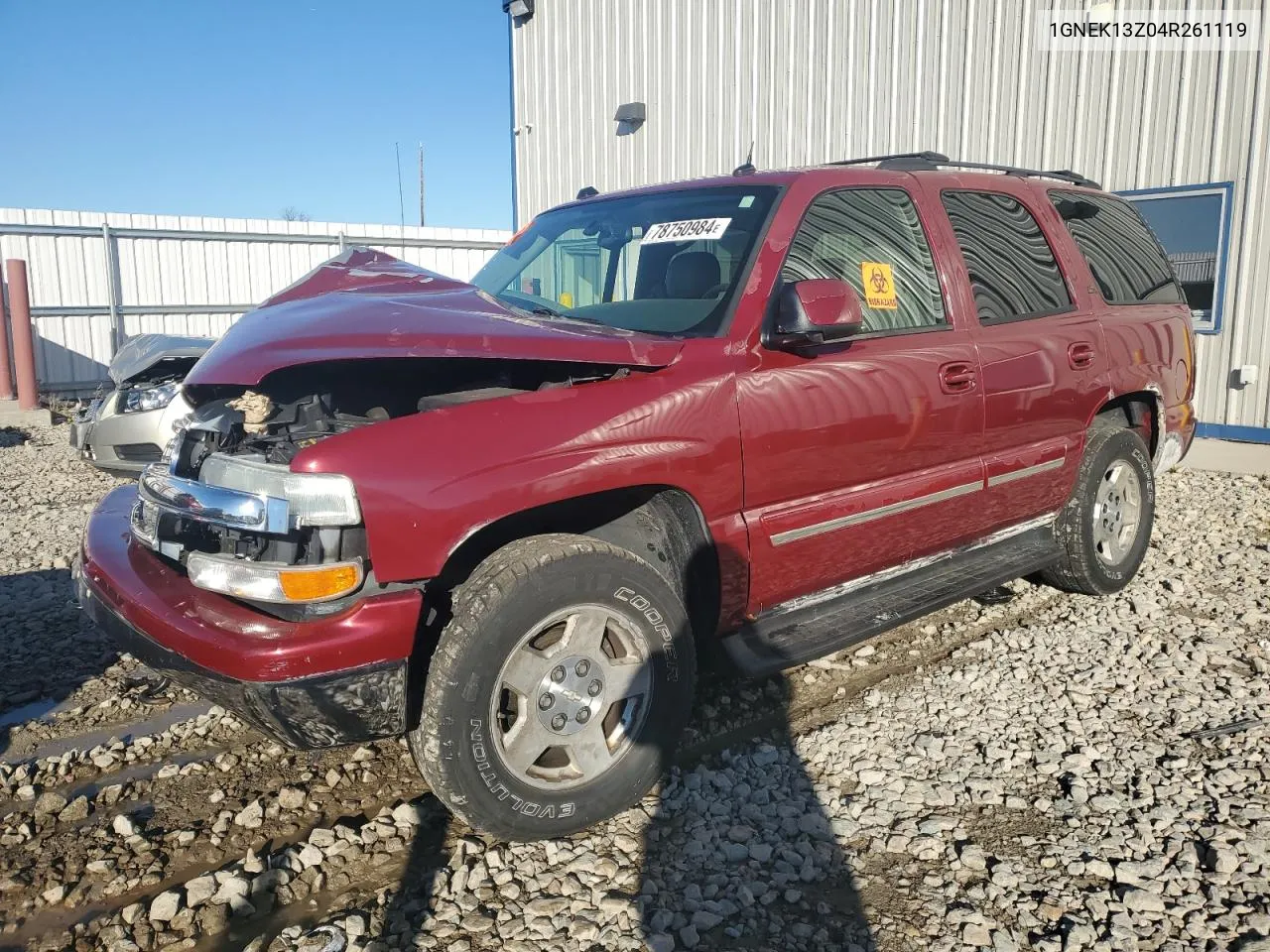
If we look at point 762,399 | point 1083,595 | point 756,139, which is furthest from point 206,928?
point 756,139

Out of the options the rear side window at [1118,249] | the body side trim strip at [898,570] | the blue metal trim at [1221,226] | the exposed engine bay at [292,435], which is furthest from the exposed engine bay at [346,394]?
the blue metal trim at [1221,226]

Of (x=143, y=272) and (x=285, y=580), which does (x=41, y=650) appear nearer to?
(x=285, y=580)

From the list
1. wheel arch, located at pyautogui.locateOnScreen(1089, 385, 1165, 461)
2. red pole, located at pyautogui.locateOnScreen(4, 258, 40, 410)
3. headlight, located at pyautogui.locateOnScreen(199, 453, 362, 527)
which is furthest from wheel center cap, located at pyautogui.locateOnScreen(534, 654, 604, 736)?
red pole, located at pyautogui.locateOnScreen(4, 258, 40, 410)

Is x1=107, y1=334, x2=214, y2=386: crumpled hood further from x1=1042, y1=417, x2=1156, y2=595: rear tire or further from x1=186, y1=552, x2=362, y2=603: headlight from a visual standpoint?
x1=1042, y1=417, x2=1156, y2=595: rear tire

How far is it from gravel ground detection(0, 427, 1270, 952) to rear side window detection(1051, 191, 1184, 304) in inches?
70.9

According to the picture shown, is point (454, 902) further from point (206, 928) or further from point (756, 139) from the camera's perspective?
point (756, 139)

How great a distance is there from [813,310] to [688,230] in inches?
30.5

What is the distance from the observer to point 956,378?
371 cm

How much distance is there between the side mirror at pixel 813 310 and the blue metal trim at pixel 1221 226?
591 cm

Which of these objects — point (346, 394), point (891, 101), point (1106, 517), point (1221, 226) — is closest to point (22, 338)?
point (891, 101)

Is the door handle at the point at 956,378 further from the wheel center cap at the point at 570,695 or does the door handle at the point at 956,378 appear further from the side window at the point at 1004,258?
the wheel center cap at the point at 570,695

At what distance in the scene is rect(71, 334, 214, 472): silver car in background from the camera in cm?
652

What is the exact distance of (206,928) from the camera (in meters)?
2.41

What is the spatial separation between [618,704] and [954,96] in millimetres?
8222
